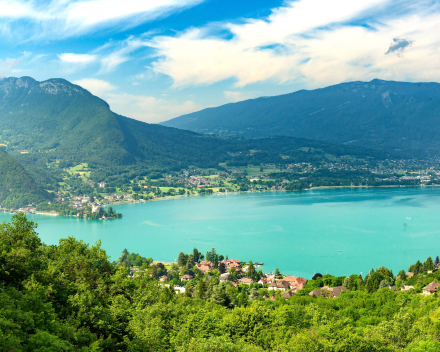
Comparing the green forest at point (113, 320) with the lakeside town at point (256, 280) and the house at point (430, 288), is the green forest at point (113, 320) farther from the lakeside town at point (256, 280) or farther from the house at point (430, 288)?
the house at point (430, 288)

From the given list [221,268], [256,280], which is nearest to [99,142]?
[221,268]

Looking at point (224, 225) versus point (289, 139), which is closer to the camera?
point (224, 225)

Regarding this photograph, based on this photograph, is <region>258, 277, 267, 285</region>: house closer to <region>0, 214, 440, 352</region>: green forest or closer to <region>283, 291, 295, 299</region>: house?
<region>283, 291, 295, 299</region>: house

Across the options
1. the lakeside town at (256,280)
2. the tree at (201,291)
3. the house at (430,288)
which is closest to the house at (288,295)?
the lakeside town at (256,280)

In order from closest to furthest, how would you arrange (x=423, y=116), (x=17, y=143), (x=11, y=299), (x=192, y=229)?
(x=11, y=299) → (x=192, y=229) → (x=17, y=143) → (x=423, y=116)

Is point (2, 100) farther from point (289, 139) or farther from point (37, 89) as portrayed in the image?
point (289, 139)

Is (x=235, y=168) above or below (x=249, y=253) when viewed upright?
above

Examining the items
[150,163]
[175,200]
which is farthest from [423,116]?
[175,200]
